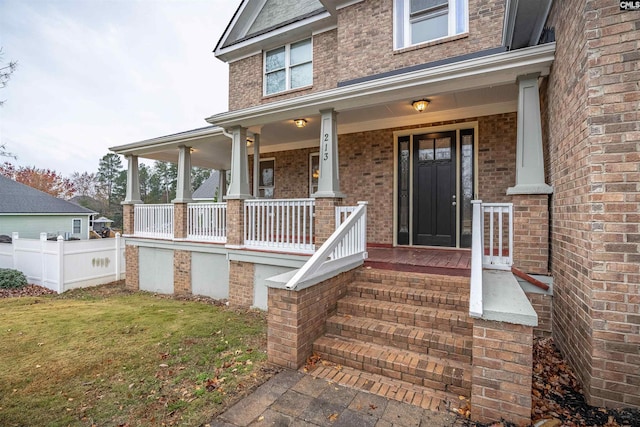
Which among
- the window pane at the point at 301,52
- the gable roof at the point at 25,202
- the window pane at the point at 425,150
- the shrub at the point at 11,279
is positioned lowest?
the shrub at the point at 11,279

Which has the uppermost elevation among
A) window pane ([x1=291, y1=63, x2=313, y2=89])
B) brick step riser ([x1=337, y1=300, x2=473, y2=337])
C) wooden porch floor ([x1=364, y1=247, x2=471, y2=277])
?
window pane ([x1=291, y1=63, x2=313, y2=89])

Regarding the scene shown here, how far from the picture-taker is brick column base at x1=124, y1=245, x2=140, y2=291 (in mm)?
8961

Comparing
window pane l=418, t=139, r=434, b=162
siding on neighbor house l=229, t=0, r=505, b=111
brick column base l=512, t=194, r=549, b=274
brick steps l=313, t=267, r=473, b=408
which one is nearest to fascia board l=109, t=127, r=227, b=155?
siding on neighbor house l=229, t=0, r=505, b=111

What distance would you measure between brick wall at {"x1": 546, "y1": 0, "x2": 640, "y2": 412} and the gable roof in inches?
1027

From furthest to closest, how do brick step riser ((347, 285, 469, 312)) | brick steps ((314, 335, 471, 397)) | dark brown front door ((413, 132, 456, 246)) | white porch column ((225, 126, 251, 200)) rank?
dark brown front door ((413, 132, 456, 246)) → white porch column ((225, 126, 251, 200)) → brick step riser ((347, 285, 469, 312)) → brick steps ((314, 335, 471, 397))

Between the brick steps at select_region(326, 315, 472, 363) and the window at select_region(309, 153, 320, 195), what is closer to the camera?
the brick steps at select_region(326, 315, 472, 363)

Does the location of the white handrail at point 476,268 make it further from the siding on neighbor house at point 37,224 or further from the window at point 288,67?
the siding on neighbor house at point 37,224

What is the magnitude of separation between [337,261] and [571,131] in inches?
118

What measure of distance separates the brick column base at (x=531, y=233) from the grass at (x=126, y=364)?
12.0ft

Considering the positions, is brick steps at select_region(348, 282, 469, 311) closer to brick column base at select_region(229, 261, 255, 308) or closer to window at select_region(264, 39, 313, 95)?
brick column base at select_region(229, 261, 255, 308)

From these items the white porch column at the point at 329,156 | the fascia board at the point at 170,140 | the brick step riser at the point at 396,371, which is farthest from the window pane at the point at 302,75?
the brick step riser at the point at 396,371

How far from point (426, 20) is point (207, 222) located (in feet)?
22.4

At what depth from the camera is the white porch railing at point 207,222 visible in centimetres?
714

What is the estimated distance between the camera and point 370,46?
22.9 feet
